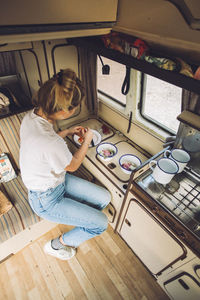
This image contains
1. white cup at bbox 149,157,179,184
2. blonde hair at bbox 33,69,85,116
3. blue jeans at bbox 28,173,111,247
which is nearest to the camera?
blonde hair at bbox 33,69,85,116

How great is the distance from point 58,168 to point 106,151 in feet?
2.45

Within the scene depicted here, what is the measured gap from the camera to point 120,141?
208 centimetres

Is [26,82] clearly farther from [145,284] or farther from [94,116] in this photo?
[145,284]

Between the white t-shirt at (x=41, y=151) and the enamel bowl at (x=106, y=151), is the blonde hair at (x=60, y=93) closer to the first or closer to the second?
the white t-shirt at (x=41, y=151)

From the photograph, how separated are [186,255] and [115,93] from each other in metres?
1.78

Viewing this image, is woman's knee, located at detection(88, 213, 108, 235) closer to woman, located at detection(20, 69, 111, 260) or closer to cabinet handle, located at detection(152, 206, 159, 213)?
woman, located at detection(20, 69, 111, 260)

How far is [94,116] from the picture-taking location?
8.02 feet

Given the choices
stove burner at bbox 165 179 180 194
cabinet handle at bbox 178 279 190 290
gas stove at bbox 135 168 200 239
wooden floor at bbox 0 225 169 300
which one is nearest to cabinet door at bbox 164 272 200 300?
cabinet handle at bbox 178 279 190 290

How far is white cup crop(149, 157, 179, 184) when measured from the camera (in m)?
1.21

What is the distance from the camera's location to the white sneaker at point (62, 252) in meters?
1.76

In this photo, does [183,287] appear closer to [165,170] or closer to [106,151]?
[165,170]

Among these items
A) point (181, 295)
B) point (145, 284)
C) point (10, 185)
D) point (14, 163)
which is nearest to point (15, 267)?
point (10, 185)

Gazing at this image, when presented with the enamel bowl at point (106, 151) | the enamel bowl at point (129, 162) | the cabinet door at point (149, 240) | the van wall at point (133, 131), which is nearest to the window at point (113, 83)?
the van wall at point (133, 131)

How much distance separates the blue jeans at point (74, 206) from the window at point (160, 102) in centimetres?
92
